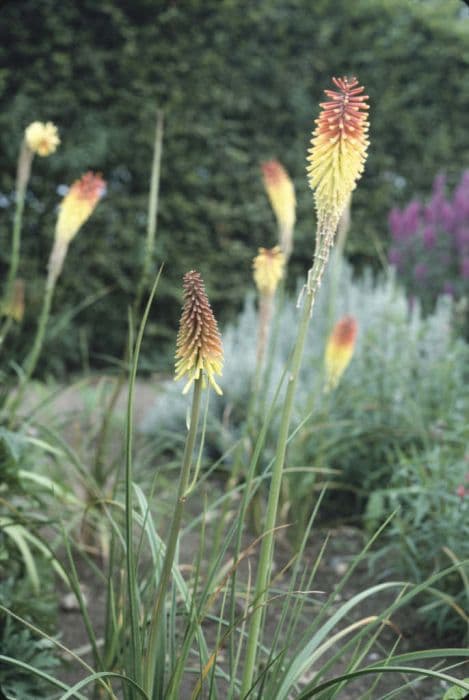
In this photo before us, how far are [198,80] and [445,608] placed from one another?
4865 mm

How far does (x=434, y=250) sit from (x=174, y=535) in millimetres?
4996

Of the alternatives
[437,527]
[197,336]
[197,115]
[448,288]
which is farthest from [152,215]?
[197,115]

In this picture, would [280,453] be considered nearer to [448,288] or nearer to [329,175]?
[329,175]

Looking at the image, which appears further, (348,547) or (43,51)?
(43,51)

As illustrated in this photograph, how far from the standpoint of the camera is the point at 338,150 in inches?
58.6

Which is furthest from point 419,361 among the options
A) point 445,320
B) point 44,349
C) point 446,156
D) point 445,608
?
point 446,156

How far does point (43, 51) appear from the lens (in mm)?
6031

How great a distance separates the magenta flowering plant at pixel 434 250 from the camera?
5.97 meters

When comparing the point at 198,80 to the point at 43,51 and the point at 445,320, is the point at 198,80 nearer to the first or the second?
the point at 43,51

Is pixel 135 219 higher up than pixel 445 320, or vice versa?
pixel 135 219

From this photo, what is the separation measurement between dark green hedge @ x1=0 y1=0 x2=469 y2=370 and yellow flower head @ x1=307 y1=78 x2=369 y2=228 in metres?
4.34

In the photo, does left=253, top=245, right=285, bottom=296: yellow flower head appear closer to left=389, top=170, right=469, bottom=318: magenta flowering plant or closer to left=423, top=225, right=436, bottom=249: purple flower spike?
left=389, top=170, right=469, bottom=318: magenta flowering plant

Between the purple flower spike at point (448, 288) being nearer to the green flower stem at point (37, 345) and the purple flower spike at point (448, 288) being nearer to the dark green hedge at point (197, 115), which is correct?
the dark green hedge at point (197, 115)

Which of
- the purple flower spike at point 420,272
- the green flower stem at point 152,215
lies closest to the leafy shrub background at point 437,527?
the green flower stem at point 152,215
